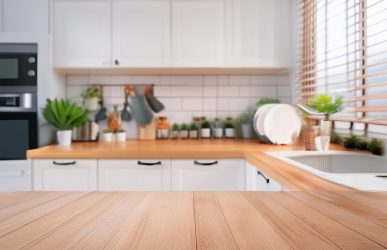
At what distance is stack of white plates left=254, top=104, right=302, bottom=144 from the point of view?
2471 mm

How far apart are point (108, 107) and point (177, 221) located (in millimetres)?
2510

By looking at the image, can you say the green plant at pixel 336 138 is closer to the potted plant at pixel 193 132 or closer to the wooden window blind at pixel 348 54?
the wooden window blind at pixel 348 54

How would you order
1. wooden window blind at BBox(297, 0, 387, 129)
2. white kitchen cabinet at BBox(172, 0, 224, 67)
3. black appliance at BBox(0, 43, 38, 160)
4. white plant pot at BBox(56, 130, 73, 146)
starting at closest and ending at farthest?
wooden window blind at BBox(297, 0, 387, 129), black appliance at BBox(0, 43, 38, 160), white plant pot at BBox(56, 130, 73, 146), white kitchen cabinet at BBox(172, 0, 224, 67)

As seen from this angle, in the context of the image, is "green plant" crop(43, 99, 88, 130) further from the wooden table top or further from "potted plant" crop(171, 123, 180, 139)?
the wooden table top

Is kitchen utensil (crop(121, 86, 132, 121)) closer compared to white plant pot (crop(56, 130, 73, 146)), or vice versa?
white plant pot (crop(56, 130, 73, 146))

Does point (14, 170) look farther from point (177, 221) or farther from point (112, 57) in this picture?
point (177, 221)

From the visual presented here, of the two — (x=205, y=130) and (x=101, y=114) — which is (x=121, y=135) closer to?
(x=101, y=114)

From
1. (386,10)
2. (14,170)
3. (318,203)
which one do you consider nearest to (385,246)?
(318,203)

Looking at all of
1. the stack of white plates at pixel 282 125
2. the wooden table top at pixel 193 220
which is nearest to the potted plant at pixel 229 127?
the stack of white plates at pixel 282 125

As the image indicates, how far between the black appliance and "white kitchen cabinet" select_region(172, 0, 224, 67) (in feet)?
3.22

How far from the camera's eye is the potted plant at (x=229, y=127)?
2.98 meters

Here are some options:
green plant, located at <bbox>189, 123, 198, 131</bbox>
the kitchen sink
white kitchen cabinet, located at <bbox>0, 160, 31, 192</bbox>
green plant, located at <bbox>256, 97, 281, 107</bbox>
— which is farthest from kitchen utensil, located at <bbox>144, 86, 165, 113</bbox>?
the kitchen sink

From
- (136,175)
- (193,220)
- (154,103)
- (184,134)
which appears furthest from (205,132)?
(193,220)

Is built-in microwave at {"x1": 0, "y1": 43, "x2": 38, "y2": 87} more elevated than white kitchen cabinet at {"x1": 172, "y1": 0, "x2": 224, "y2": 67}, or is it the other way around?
white kitchen cabinet at {"x1": 172, "y1": 0, "x2": 224, "y2": 67}
